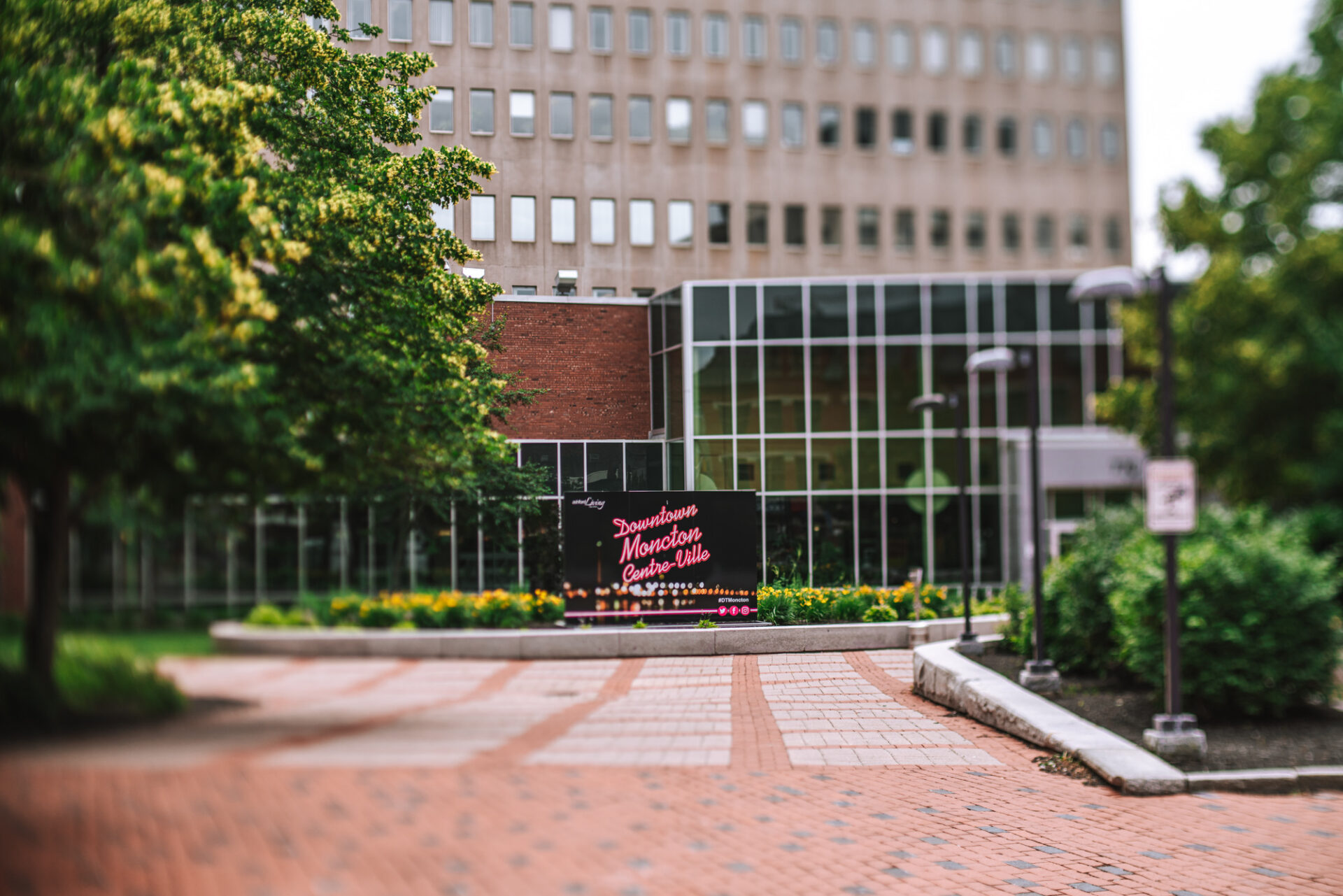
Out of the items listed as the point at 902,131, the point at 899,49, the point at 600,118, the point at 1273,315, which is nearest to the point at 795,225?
the point at 902,131

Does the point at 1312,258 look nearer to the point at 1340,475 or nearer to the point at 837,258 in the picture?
the point at 1340,475

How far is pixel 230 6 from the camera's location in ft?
8.09

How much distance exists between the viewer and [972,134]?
459 cm

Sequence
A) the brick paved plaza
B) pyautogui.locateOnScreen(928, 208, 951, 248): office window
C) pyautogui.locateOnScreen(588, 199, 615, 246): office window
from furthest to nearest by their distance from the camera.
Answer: pyautogui.locateOnScreen(928, 208, 951, 248): office window → pyautogui.locateOnScreen(588, 199, 615, 246): office window → the brick paved plaza

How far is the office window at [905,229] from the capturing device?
416 cm

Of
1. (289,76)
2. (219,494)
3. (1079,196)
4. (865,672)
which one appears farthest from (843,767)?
(1079,196)

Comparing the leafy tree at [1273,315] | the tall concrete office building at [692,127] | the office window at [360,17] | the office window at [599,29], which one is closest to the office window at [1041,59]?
the tall concrete office building at [692,127]

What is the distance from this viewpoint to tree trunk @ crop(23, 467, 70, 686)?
1.75 metres

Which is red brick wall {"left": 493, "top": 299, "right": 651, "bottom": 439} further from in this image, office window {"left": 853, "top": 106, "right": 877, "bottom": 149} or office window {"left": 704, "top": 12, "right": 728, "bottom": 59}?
office window {"left": 853, "top": 106, "right": 877, "bottom": 149}

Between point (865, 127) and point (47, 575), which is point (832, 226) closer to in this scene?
point (865, 127)

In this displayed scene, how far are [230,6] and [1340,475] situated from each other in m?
27.0

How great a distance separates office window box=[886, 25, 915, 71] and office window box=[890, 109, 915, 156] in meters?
0.17

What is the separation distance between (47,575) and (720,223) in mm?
1975

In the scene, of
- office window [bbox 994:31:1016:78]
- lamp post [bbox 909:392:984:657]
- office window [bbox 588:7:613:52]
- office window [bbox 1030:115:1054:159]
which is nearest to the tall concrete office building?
office window [bbox 588:7:613:52]
